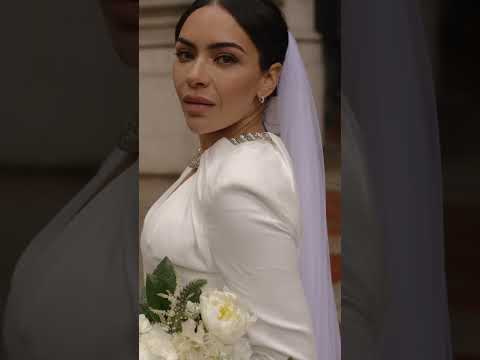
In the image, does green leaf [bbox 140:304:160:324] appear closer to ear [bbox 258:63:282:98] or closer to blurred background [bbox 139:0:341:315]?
blurred background [bbox 139:0:341:315]

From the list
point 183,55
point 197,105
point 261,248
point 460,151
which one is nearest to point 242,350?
point 261,248

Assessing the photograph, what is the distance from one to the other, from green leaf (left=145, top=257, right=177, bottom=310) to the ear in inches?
21.2

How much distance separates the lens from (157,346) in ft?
4.95

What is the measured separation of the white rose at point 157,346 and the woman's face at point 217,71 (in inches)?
23.6

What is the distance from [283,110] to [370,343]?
66cm

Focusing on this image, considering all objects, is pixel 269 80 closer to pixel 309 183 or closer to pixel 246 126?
pixel 246 126

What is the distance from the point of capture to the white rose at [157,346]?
1493mm

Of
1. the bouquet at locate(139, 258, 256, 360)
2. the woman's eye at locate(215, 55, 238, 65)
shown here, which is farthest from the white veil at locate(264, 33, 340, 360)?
the bouquet at locate(139, 258, 256, 360)

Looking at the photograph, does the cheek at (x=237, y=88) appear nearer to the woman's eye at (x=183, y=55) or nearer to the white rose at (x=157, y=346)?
the woman's eye at (x=183, y=55)

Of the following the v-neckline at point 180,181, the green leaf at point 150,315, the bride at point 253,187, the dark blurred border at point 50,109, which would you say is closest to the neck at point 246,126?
the bride at point 253,187

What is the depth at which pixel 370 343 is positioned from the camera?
5.61 ft

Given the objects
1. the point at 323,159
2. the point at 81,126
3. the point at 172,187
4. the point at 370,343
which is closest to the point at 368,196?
the point at 323,159

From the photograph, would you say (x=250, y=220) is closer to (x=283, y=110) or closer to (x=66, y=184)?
(x=283, y=110)

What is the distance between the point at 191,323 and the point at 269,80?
2.29 feet
